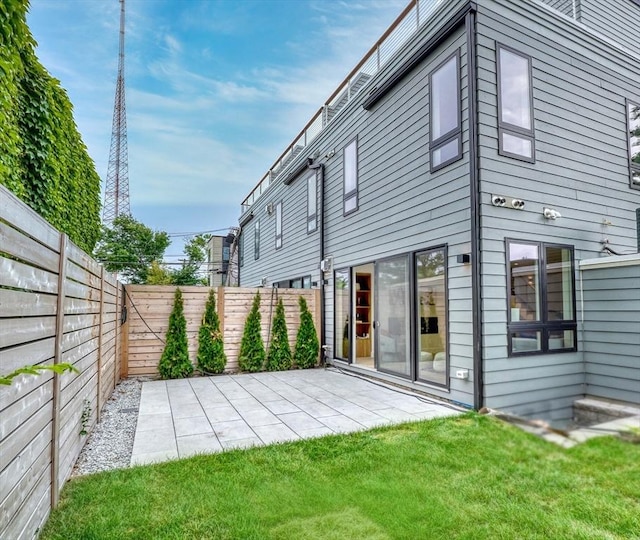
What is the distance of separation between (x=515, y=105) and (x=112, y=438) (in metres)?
5.56

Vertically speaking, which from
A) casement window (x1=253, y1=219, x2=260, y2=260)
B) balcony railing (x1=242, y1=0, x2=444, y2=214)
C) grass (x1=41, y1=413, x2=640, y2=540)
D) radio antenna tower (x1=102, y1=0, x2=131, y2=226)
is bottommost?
grass (x1=41, y1=413, x2=640, y2=540)

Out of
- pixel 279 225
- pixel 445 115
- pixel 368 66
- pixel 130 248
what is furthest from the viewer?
pixel 130 248

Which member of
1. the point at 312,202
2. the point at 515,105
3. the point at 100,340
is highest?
the point at 515,105

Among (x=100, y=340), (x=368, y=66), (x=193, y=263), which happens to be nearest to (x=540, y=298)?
(x=100, y=340)

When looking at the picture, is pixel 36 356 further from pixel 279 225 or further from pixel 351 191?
pixel 279 225

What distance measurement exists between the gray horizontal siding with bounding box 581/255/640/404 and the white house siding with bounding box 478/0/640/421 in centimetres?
22

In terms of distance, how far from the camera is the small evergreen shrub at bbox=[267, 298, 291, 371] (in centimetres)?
723

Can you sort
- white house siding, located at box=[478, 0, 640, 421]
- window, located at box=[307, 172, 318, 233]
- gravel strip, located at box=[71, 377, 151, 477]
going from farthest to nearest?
1. window, located at box=[307, 172, 318, 233]
2. white house siding, located at box=[478, 0, 640, 421]
3. gravel strip, located at box=[71, 377, 151, 477]

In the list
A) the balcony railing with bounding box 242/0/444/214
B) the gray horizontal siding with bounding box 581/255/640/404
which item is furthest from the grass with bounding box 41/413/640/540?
the balcony railing with bounding box 242/0/444/214

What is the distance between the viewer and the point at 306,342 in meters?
7.54

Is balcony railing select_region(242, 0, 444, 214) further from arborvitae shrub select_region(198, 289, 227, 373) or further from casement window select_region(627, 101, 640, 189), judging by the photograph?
arborvitae shrub select_region(198, 289, 227, 373)

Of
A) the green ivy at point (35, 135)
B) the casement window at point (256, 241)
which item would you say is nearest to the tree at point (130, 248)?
the casement window at point (256, 241)

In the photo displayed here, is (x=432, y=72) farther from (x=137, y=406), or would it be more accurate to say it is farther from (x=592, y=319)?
(x=137, y=406)

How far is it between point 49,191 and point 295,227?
6.77 meters
